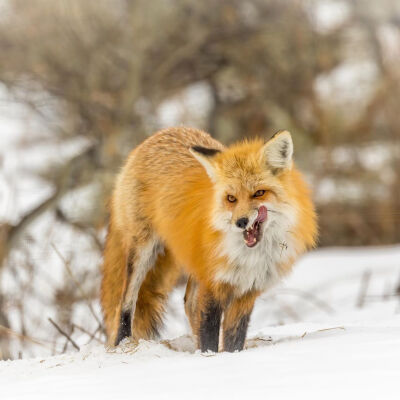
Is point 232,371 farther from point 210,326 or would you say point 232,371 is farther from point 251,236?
point 210,326

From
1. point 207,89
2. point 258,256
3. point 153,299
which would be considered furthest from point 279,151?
point 207,89

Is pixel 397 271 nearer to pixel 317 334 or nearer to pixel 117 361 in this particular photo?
pixel 317 334

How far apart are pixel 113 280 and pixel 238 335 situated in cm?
105

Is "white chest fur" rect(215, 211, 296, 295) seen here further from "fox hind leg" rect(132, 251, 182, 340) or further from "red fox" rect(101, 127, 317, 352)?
"fox hind leg" rect(132, 251, 182, 340)

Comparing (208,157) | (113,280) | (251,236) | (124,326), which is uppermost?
(208,157)

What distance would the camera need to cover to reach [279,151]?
10.9 feet

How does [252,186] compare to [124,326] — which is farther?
[124,326]

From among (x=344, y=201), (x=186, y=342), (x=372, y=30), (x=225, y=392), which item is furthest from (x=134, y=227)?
(x=372, y=30)

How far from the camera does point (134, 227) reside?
3990 mm

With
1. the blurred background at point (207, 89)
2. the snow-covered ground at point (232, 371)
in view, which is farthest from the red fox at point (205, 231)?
the blurred background at point (207, 89)

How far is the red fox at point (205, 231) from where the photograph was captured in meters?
3.24

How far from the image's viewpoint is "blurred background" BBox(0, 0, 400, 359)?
8.92 metres

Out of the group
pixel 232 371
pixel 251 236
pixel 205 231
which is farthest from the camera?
pixel 205 231

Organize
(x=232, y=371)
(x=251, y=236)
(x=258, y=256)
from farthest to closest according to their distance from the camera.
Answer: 1. (x=258, y=256)
2. (x=251, y=236)
3. (x=232, y=371)
